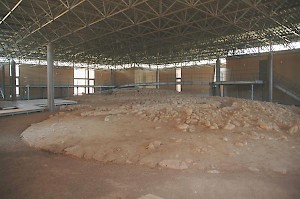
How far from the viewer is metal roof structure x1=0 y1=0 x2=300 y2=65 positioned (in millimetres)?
15469

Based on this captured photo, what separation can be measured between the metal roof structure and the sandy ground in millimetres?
7671

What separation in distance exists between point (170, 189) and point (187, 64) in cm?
4099

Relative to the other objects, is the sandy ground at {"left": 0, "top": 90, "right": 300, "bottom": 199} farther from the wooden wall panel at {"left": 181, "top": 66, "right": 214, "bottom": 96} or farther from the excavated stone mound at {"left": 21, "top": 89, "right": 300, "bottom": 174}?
the wooden wall panel at {"left": 181, "top": 66, "right": 214, "bottom": 96}

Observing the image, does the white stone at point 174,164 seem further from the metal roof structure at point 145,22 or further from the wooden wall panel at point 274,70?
the wooden wall panel at point 274,70

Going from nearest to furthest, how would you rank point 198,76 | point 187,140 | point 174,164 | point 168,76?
point 174,164 < point 187,140 < point 198,76 < point 168,76

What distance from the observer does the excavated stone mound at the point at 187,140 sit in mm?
6887

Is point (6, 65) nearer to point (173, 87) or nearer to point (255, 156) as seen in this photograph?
point (173, 87)

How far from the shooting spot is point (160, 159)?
6.99 metres

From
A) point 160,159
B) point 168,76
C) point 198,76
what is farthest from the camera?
point 168,76

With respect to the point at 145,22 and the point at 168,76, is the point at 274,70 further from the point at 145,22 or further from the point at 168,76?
the point at 168,76

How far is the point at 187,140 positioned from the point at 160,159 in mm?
1831

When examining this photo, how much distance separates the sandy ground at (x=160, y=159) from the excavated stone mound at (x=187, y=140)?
29mm

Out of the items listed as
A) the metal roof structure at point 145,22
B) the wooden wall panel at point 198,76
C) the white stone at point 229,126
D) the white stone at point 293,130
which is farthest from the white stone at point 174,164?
the wooden wall panel at point 198,76

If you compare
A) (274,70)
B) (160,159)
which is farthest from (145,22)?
(274,70)
